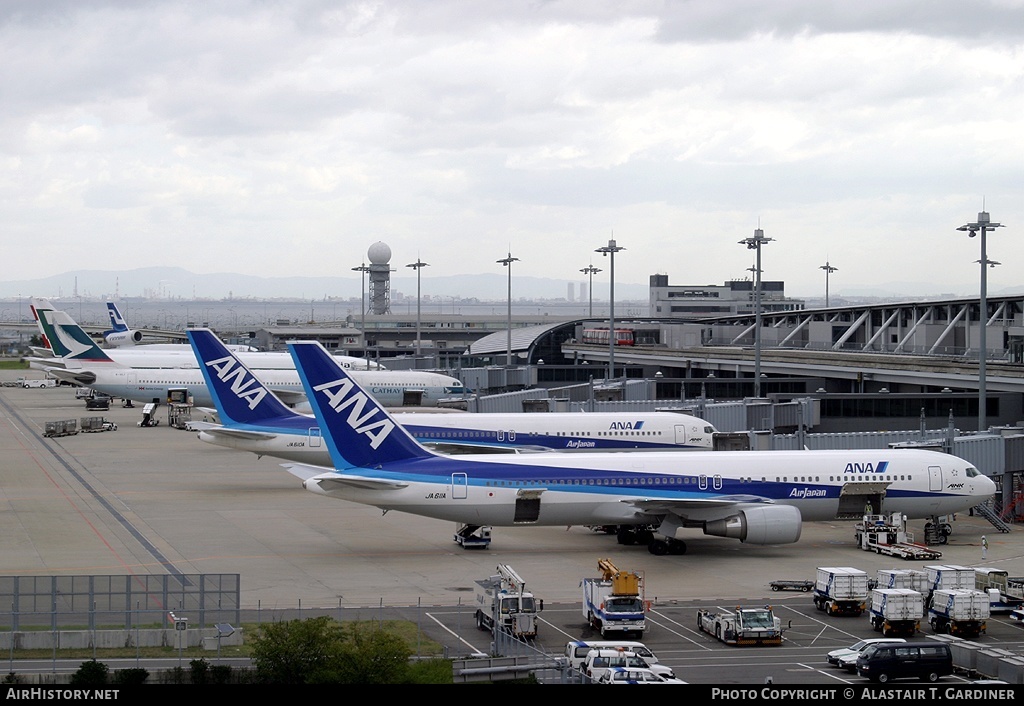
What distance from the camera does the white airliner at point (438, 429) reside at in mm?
56281

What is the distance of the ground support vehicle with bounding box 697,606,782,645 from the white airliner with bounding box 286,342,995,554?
435 inches

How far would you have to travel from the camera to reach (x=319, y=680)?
24531mm

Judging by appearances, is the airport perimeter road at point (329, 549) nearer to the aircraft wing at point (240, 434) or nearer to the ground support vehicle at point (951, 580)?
the aircraft wing at point (240, 434)

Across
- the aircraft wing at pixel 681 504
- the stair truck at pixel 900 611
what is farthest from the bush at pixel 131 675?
the aircraft wing at pixel 681 504

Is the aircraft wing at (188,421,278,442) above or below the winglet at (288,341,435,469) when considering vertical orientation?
below

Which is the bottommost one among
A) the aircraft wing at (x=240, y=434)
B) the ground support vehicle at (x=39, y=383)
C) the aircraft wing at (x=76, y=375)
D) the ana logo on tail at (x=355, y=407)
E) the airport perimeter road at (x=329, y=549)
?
the airport perimeter road at (x=329, y=549)

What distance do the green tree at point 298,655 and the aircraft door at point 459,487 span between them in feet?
51.0

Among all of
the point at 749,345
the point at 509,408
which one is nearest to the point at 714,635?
the point at 509,408

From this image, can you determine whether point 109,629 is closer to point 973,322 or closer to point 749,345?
point 973,322

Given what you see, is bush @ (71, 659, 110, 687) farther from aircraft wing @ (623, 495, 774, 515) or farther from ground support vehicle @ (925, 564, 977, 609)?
ground support vehicle @ (925, 564, 977, 609)

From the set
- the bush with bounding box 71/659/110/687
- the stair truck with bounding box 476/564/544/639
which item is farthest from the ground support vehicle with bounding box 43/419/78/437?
the bush with bounding box 71/659/110/687

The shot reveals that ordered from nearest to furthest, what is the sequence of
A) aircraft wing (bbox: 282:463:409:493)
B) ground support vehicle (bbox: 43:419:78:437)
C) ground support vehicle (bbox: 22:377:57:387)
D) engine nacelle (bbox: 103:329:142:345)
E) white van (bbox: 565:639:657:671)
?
white van (bbox: 565:639:657:671) → aircraft wing (bbox: 282:463:409:493) → ground support vehicle (bbox: 43:419:78:437) → ground support vehicle (bbox: 22:377:57:387) → engine nacelle (bbox: 103:329:142:345)

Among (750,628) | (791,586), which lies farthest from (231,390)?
(750,628)

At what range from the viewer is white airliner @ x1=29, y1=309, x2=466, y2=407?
95.3 m
